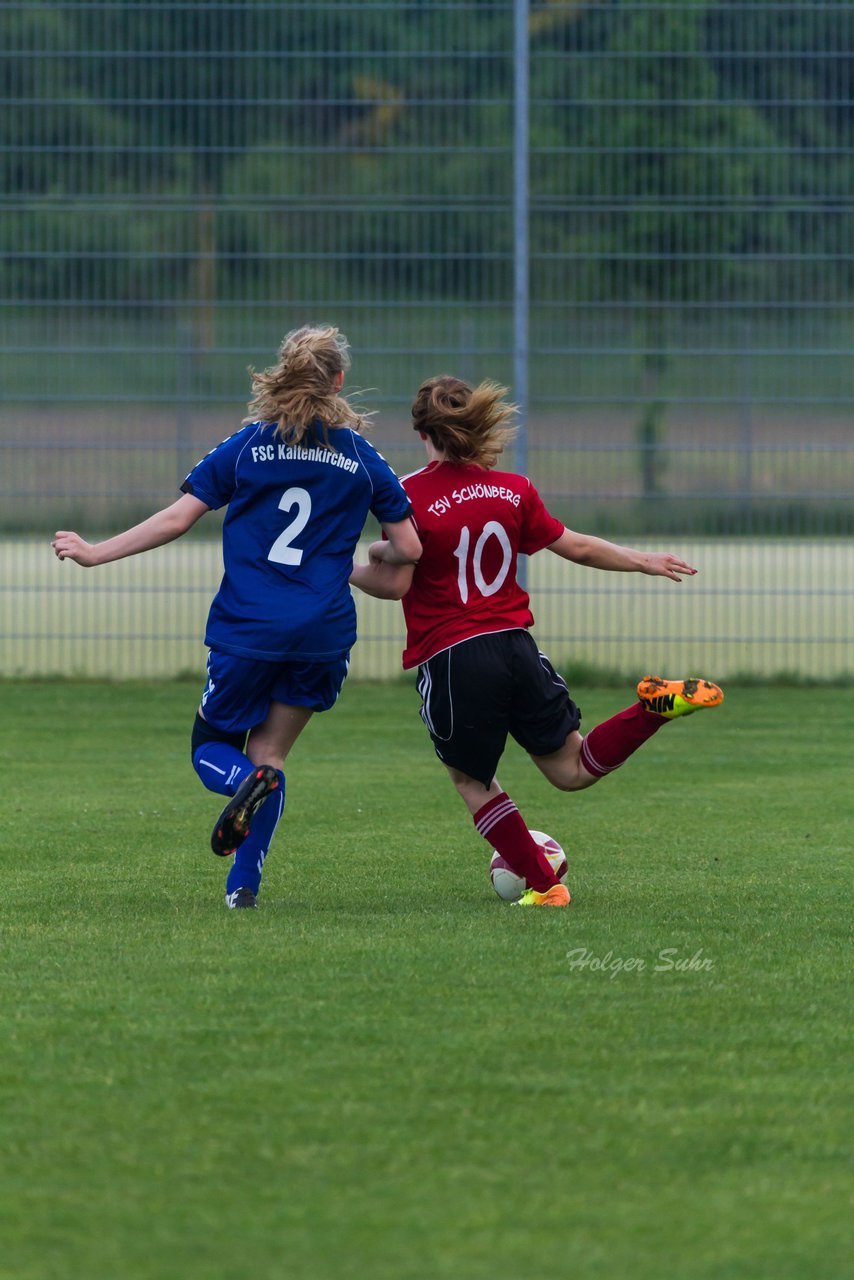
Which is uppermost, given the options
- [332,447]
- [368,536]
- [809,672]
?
[332,447]

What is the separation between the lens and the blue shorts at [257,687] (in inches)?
224

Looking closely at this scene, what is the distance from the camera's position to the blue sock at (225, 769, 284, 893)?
5809mm

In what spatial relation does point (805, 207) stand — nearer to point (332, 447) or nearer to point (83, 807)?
point (83, 807)

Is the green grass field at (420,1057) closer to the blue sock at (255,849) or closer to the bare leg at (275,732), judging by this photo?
the blue sock at (255,849)

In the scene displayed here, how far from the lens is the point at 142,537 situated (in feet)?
18.4

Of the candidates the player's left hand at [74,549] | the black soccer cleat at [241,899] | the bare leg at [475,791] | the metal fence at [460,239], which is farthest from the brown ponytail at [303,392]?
the metal fence at [460,239]

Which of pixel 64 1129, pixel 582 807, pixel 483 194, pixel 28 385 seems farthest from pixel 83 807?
pixel 483 194

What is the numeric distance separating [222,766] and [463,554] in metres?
0.94

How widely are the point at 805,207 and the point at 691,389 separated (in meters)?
1.43

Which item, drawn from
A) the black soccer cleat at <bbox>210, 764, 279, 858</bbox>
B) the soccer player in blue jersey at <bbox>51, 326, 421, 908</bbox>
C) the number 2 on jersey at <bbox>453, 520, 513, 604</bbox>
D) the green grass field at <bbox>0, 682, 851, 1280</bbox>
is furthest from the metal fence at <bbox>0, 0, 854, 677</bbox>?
the black soccer cleat at <bbox>210, 764, 279, 858</bbox>

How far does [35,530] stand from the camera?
1317 cm

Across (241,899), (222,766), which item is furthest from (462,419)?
(241,899)

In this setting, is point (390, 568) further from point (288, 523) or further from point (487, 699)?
point (487, 699)

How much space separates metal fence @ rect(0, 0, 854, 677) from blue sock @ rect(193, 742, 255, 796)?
743 cm
